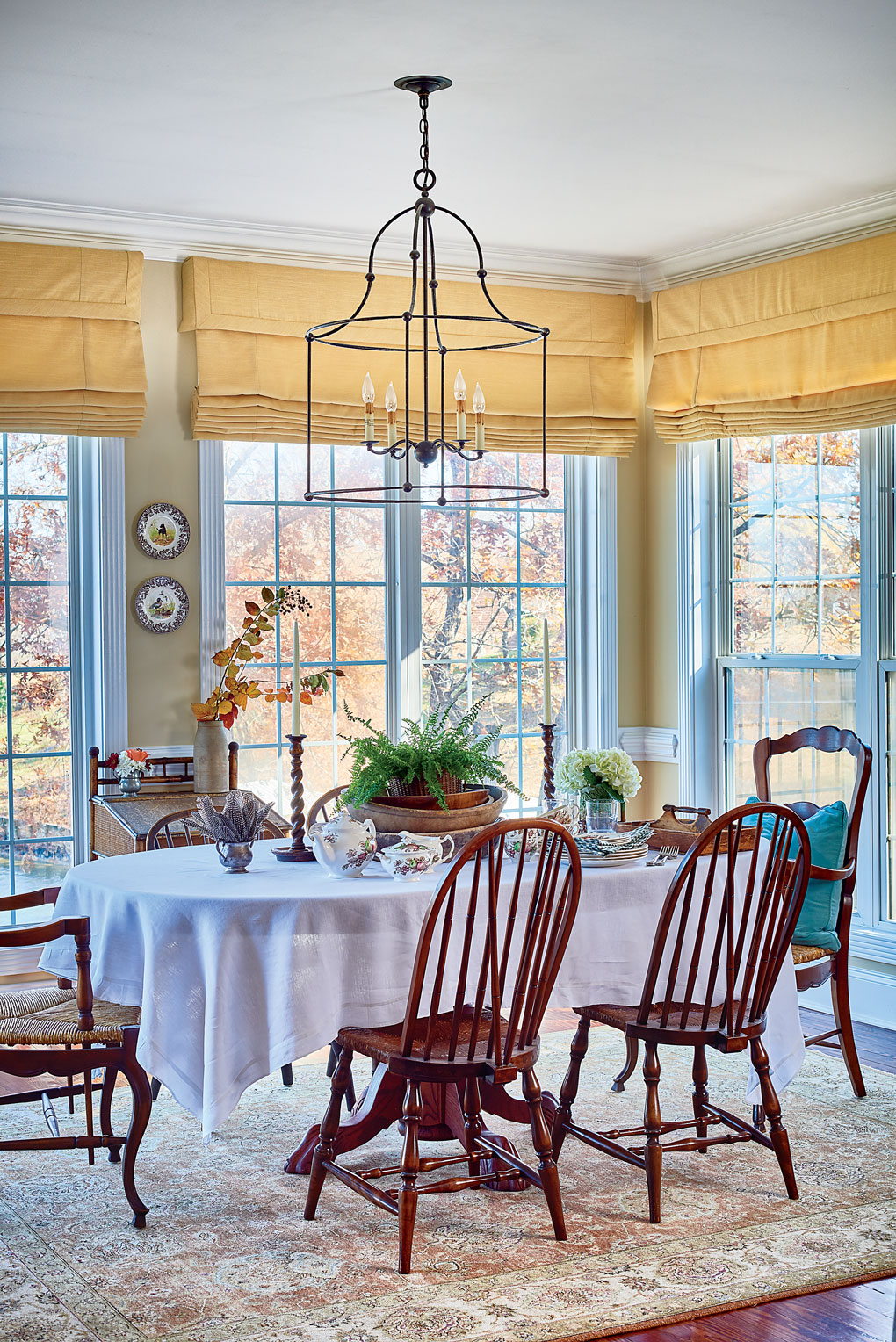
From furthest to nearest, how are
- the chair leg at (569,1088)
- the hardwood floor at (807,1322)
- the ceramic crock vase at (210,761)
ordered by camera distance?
the ceramic crock vase at (210,761)
the chair leg at (569,1088)
the hardwood floor at (807,1322)

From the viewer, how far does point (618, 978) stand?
3354 mm

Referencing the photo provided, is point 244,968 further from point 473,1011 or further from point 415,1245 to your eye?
point 415,1245

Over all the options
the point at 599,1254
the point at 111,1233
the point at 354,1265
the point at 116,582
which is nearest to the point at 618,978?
the point at 599,1254

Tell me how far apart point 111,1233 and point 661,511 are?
12.8ft

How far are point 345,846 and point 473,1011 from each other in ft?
1.62

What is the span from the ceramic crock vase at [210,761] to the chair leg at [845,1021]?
2.26 meters

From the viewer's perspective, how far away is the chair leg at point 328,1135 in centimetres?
312

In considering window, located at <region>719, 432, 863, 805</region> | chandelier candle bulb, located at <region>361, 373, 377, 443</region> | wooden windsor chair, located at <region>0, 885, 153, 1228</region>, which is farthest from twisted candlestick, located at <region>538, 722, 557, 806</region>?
window, located at <region>719, 432, 863, 805</region>

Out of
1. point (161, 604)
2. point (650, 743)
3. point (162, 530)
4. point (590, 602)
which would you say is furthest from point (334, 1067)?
point (590, 602)

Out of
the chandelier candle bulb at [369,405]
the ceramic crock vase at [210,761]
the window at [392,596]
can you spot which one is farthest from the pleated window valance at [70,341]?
the chandelier candle bulb at [369,405]

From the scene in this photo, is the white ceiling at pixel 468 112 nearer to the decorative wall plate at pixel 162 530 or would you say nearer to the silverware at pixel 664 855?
the decorative wall plate at pixel 162 530

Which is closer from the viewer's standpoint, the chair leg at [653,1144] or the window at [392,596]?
the chair leg at [653,1144]

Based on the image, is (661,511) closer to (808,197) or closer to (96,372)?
(808,197)

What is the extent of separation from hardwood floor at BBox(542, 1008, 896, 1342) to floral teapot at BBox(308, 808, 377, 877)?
118 cm
